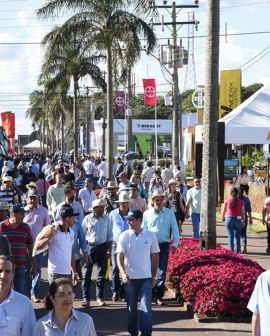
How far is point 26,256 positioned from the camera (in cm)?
1151

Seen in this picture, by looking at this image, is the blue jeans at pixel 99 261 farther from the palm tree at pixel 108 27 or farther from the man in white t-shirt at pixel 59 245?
the palm tree at pixel 108 27

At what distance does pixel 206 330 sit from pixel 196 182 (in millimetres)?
9203

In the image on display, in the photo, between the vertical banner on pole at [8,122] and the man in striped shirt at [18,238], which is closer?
the man in striped shirt at [18,238]

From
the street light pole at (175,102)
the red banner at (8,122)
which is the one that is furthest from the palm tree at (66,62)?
the red banner at (8,122)

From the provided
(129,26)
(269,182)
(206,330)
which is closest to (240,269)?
(206,330)

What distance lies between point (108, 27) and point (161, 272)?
2048 centimetres

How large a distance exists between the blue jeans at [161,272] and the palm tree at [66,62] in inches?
861

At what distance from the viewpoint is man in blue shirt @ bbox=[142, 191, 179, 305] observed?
13.0 metres

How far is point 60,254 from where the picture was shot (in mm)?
11125

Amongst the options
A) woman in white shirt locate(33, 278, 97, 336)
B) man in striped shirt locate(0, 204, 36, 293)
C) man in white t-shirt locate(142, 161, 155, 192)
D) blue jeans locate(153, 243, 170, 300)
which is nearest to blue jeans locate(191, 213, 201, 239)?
blue jeans locate(153, 243, 170, 300)

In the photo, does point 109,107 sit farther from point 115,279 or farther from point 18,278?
point 18,278

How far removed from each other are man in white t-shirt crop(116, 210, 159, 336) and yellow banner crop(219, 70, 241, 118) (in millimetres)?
22382

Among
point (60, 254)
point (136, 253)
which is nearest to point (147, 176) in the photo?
point (60, 254)

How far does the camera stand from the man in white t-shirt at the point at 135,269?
33.6 ft
